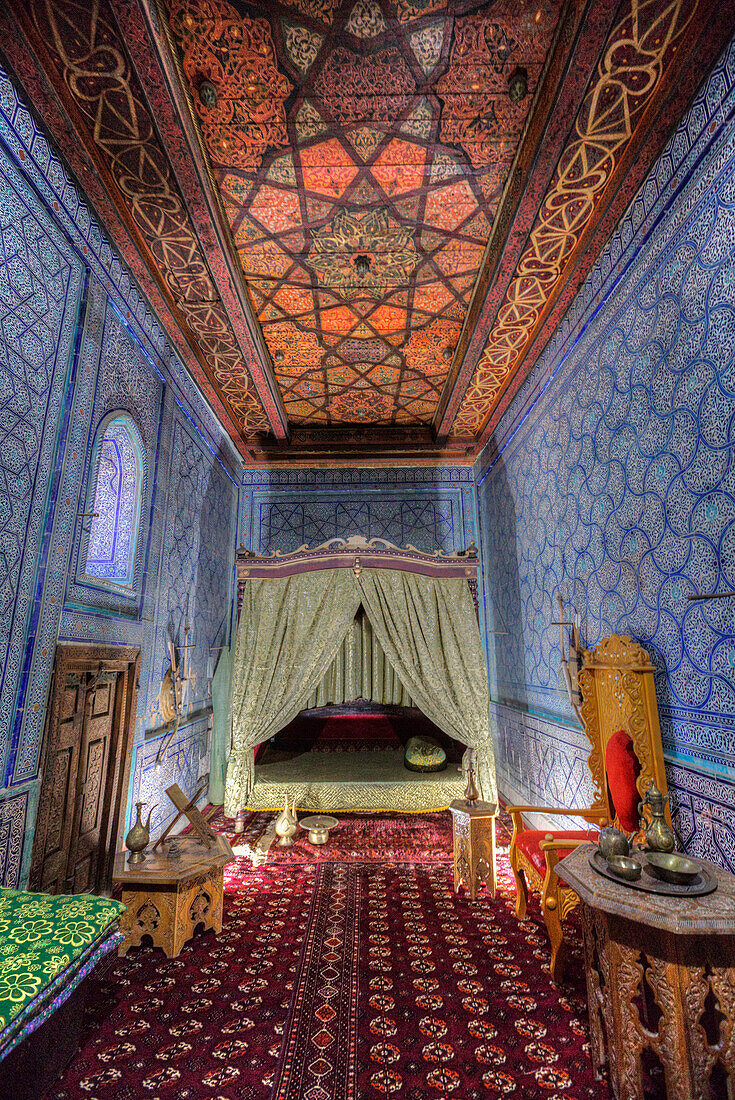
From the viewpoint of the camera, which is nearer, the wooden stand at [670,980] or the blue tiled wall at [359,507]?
the wooden stand at [670,980]

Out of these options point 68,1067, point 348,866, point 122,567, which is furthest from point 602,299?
point 68,1067

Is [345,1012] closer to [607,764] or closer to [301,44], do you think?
[607,764]

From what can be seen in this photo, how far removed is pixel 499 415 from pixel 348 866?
482cm

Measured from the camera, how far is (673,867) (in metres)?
2.05

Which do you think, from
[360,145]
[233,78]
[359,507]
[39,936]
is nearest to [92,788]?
[39,936]

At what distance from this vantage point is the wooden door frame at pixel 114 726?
275 centimetres

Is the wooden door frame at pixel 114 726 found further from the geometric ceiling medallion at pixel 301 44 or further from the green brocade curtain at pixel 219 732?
the geometric ceiling medallion at pixel 301 44

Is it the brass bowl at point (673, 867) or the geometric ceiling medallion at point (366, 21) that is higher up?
the geometric ceiling medallion at point (366, 21)

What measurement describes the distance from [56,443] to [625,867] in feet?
11.1

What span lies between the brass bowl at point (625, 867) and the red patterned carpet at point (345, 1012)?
757mm

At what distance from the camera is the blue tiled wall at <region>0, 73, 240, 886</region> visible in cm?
255

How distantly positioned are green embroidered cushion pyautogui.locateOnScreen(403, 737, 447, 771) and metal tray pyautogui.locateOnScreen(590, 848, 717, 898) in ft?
9.95

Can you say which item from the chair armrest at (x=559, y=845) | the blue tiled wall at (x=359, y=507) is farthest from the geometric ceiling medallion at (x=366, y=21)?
the blue tiled wall at (x=359, y=507)

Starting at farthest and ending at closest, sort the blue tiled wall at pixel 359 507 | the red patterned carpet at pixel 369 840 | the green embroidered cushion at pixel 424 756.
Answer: the blue tiled wall at pixel 359 507 → the green embroidered cushion at pixel 424 756 → the red patterned carpet at pixel 369 840
